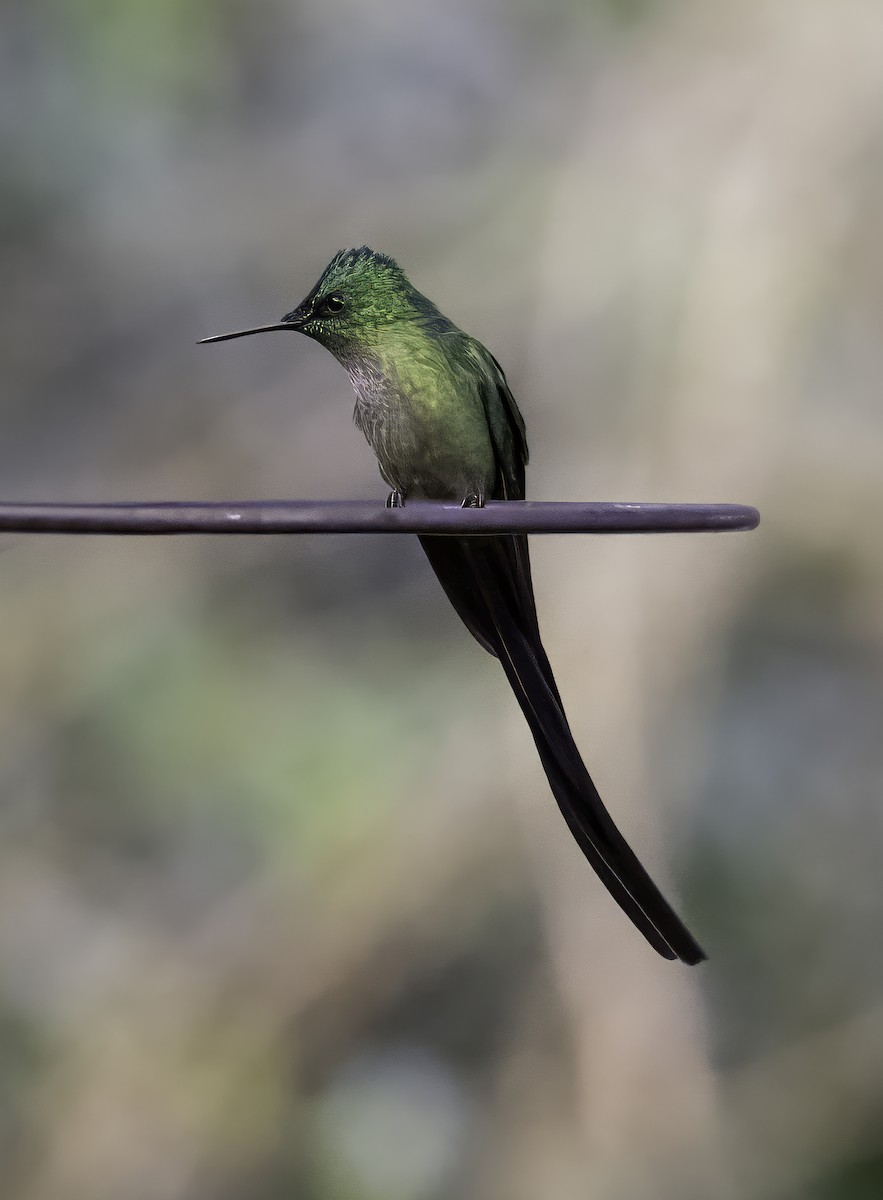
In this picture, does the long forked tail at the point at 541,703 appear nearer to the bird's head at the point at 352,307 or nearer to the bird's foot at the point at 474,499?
the bird's foot at the point at 474,499

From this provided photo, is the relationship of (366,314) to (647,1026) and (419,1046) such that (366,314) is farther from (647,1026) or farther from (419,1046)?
(419,1046)

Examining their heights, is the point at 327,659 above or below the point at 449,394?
below

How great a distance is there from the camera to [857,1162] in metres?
1.76

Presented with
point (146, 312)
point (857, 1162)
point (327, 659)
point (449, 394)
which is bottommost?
point (857, 1162)

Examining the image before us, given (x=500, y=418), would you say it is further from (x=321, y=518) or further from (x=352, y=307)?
(x=321, y=518)

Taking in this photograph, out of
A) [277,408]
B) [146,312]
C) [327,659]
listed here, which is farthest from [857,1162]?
[146,312]

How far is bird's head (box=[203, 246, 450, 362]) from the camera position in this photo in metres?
0.81

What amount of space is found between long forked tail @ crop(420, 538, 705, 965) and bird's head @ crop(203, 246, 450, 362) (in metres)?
0.14

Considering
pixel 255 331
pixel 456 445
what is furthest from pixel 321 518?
pixel 456 445

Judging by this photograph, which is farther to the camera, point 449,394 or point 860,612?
point 860,612

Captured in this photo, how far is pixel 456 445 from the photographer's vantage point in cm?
84

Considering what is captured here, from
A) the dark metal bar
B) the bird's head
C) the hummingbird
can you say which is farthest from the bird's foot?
the dark metal bar

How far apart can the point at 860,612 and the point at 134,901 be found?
106 centimetres

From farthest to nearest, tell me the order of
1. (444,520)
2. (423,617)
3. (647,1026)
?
(423,617), (647,1026), (444,520)
